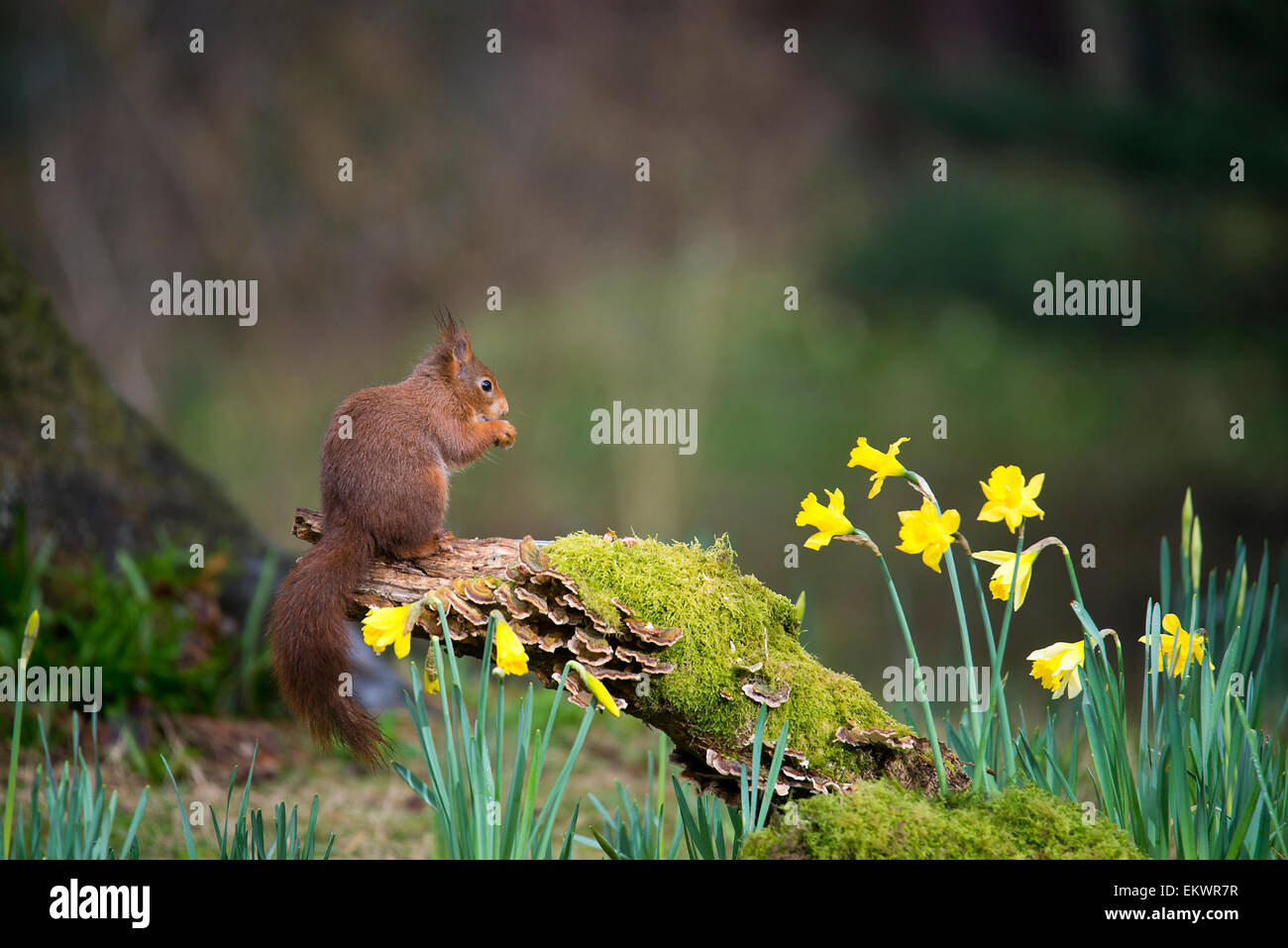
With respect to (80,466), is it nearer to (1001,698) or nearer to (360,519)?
(360,519)

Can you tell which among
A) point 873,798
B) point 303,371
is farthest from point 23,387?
point 303,371

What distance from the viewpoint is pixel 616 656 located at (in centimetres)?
161

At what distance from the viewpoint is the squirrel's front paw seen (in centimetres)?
203

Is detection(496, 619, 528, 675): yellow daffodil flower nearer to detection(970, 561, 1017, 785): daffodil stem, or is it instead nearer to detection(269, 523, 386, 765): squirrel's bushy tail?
detection(269, 523, 386, 765): squirrel's bushy tail

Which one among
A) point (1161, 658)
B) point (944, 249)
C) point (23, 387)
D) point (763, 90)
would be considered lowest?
point (1161, 658)

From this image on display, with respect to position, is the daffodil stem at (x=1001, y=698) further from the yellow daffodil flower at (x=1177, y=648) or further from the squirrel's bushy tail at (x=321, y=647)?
the squirrel's bushy tail at (x=321, y=647)

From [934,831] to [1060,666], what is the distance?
0.32m

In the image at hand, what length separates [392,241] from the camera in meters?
6.68

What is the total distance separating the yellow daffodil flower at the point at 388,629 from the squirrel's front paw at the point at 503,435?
1.94 feet

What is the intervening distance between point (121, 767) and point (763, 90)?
562 cm

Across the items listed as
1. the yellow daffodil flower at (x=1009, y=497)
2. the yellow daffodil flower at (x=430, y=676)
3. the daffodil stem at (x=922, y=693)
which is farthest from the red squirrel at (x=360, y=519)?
the yellow daffodil flower at (x=1009, y=497)

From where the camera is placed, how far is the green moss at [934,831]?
1458mm

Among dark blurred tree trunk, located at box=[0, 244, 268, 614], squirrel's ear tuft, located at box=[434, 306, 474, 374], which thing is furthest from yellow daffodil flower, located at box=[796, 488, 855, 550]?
dark blurred tree trunk, located at box=[0, 244, 268, 614]

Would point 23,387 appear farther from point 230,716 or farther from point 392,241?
point 392,241
